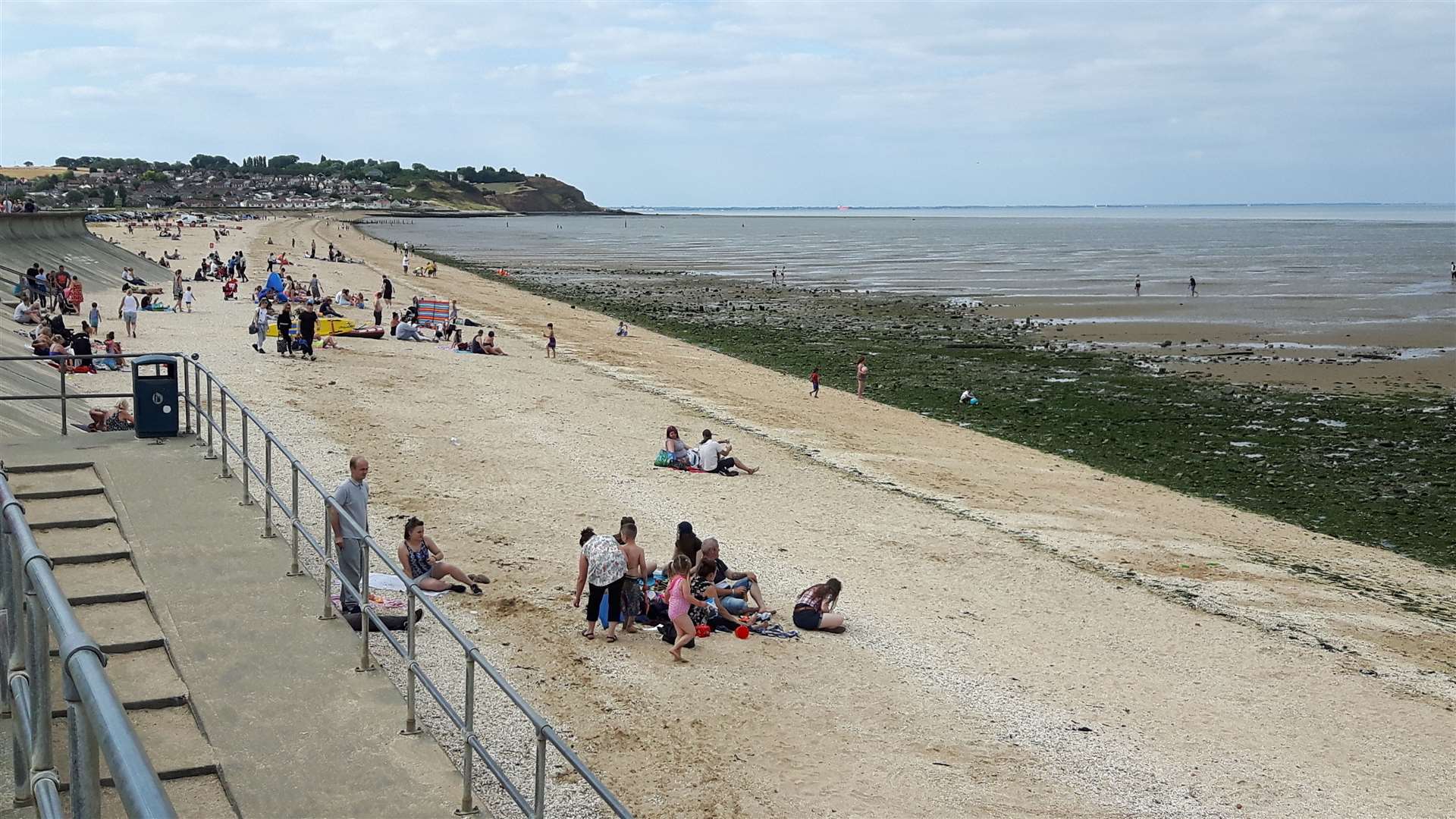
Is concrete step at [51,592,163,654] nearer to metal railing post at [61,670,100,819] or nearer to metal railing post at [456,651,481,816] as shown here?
metal railing post at [456,651,481,816]

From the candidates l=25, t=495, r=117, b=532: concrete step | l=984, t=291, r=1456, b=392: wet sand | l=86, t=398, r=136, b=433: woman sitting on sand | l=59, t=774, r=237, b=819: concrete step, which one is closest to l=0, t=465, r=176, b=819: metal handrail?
l=59, t=774, r=237, b=819: concrete step

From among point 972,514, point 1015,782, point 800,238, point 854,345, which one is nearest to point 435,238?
point 800,238

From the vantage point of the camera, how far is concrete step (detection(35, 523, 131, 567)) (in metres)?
7.81

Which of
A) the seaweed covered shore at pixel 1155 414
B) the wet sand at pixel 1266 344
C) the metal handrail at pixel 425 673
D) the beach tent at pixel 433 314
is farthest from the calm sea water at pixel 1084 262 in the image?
the metal handrail at pixel 425 673

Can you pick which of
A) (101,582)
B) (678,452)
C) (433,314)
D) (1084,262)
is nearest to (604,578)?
→ (101,582)

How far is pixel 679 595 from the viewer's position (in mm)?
10344

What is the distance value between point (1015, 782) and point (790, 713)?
1.83m

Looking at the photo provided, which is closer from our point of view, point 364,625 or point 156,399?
point 364,625

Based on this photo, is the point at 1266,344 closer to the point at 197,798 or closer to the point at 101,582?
the point at 101,582

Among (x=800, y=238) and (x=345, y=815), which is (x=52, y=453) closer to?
(x=345, y=815)

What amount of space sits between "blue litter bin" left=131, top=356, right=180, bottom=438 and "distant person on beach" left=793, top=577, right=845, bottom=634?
609 cm

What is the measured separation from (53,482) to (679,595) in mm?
5043

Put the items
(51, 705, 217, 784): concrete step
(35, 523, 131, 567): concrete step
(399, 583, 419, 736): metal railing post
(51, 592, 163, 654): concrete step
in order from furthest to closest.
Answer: (35, 523, 131, 567): concrete step
(51, 592, 163, 654): concrete step
(399, 583, 419, 736): metal railing post
(51, 705, 217, 784): concrete step

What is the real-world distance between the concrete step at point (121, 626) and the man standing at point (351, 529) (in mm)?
1199
